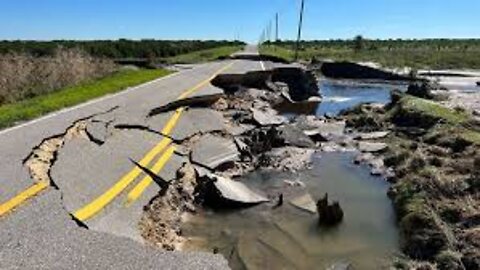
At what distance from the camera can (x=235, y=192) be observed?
11.4 metres

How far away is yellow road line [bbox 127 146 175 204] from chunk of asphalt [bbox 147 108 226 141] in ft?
5.28

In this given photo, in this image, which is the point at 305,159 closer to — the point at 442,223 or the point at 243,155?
the point at 243,155

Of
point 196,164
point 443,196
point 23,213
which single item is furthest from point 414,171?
point 23,213

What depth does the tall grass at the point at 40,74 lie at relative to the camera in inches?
787

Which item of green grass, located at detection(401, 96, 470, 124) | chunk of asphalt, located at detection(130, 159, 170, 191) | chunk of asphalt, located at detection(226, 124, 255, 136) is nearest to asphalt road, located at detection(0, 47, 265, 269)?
chunk of asphalt, located at detection(130, 159, 170, 191)

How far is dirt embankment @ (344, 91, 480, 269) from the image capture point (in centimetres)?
878

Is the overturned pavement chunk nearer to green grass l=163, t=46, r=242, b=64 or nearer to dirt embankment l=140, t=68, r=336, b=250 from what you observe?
dirt embankment l=140, t=68, r=336, b=250

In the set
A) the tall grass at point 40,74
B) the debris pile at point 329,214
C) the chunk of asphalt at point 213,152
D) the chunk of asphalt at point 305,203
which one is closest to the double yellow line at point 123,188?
the chunk of asphalt at point 213,152

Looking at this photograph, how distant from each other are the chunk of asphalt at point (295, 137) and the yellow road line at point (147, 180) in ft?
18.8

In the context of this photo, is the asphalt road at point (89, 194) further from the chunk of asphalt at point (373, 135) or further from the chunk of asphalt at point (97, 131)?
the chunk of asphalt at point (373, 135)

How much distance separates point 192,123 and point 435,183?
6.80 meters

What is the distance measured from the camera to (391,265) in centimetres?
847

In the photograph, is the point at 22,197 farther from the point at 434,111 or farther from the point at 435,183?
the point at 434,111

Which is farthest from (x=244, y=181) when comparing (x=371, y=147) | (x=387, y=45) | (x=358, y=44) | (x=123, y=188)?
(x=387, y=45)
